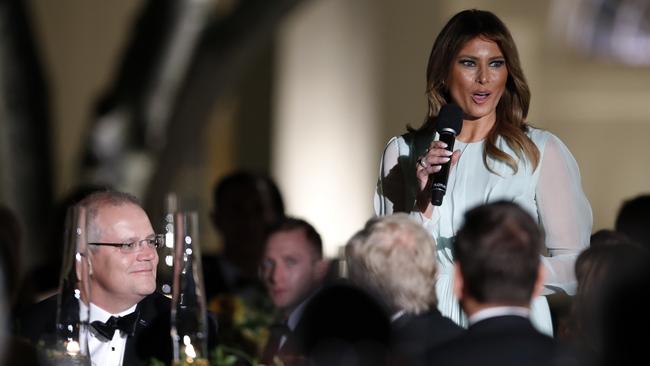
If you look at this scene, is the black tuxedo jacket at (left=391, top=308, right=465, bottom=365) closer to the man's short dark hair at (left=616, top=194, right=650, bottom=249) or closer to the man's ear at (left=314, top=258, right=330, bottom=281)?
the man's short dark hair at (left=616, top=194, right=650, bottom=249)

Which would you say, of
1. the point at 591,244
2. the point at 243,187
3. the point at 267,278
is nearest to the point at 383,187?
the point at 591,244

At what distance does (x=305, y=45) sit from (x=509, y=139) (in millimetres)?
11315

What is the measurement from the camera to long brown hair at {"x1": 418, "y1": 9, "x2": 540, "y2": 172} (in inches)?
222

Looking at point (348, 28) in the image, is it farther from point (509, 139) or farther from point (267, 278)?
point (509, 139)

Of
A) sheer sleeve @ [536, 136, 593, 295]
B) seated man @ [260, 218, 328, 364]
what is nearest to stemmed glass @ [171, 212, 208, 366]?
sheer sleeve @ [536, 136, 593, 295]

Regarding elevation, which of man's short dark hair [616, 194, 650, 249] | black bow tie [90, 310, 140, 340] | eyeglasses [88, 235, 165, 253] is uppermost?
man's short dark hair [616, 194, 650, 249]

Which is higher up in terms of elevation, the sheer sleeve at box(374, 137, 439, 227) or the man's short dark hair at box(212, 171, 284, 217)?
the sheer sleeve at box(374, 137, 439, 227)

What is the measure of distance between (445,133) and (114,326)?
148cm

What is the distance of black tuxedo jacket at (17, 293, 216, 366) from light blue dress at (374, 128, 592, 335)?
106cm

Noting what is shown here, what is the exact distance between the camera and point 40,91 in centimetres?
1316

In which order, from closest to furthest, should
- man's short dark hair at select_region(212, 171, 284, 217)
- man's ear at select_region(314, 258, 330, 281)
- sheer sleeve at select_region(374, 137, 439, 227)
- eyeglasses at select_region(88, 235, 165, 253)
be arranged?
sheer sleeve at select_region(374, 137, 439, 227), eyeglasses at select_region(88, 235, 165, 253), man's ear at select_region(314, 258, 330, 281), man's short dark hair at select_region(212, 171, 284, 217)

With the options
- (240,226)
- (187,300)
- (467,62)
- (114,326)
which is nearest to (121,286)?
(114,326)

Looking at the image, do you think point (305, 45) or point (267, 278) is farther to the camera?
point (305, 45)

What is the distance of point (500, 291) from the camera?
4879 millimetres
